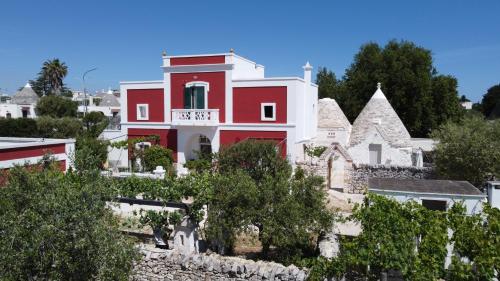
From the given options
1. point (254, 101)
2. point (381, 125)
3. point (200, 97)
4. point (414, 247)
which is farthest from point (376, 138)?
point (414, 247)

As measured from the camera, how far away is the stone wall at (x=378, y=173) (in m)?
22.0

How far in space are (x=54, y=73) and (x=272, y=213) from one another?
63.4 m

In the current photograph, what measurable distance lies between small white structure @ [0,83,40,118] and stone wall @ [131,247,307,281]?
180ft

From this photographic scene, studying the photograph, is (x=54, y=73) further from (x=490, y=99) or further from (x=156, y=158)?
(x=490, y=99)

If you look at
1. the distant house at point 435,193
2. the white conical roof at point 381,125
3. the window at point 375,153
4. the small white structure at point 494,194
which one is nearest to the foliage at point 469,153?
the white conical roof at point 381,125

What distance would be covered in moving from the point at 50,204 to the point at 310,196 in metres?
6.79

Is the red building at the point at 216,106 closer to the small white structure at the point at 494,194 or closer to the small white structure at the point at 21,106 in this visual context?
the small white structure at the point at 494,194

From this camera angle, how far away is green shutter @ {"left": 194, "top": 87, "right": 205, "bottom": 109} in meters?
26.4

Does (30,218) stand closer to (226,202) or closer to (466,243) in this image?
(226,202)

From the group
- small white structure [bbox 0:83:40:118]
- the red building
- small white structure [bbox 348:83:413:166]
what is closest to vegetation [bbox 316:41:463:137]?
small white structure [bbox 348:83:413:166]

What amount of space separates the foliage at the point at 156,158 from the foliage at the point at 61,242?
1673cm

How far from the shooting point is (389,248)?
9.09 m

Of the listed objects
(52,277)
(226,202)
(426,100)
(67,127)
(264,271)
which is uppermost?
(426,100)

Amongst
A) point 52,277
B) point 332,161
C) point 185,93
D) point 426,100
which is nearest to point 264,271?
point 52,277
